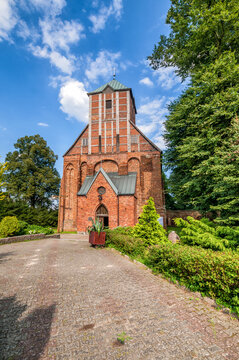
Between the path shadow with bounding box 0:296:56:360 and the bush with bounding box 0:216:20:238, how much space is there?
12.1 m

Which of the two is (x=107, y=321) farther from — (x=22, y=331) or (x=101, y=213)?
(x=101, y=213)

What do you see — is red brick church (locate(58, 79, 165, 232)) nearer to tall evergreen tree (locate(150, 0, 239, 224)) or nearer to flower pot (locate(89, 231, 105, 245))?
tall evergreen tree (locate(150, 0, 239, 224))

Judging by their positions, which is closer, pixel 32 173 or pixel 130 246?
pixel 130 246

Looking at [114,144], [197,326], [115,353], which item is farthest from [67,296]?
[114,144]

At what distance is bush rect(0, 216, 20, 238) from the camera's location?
14.3 m

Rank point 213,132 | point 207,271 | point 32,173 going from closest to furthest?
point 207,271 < point 213,132 < point 32,173

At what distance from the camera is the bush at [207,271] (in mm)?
3781

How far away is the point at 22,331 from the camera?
121 inches

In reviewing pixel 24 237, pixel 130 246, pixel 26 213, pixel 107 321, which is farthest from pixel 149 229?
pixel 26 213

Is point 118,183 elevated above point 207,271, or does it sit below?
above

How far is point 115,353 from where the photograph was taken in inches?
103

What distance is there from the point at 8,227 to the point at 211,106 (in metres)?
16.9

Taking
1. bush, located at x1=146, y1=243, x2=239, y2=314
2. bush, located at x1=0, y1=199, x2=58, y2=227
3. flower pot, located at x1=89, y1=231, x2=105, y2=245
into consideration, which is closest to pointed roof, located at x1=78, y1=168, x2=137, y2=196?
bush, located at x1=0, y1=199, x2=58, y2=227

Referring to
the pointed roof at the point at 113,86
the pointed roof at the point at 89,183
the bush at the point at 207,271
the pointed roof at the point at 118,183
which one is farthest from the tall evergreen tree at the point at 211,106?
the pointed roof at the point at 113,86
